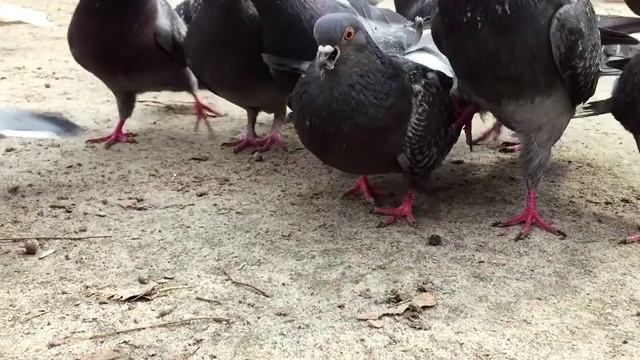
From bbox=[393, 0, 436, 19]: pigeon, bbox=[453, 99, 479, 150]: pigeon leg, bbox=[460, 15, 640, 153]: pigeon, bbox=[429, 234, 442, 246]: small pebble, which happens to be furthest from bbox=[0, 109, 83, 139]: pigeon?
bbox=[460, 15, 640, 153]: pigeon

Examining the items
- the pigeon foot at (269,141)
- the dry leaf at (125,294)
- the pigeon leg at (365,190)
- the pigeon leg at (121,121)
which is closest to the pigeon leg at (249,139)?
the pigeon foot at (269,141)

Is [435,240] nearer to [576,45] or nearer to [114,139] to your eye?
[576,45]

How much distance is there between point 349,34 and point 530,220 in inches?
53.1

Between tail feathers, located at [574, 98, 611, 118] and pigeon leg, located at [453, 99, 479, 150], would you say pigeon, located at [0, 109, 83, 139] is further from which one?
tail feathers, located at [574, 98, 611, 118]

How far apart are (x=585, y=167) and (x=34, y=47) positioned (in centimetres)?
581

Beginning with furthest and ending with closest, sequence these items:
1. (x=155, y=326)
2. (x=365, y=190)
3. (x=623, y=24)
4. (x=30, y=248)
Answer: (x=623, y=24) < (x=365, y=190) < (x=30, y=248) < (x=155, y=326)

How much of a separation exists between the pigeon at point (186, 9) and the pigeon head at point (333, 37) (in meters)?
1.98

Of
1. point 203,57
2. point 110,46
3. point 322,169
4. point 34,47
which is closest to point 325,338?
point 322,169

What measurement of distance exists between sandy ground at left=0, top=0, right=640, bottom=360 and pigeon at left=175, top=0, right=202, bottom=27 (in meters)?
0.93

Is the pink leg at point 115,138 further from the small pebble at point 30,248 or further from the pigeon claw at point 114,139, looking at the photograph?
the small pebble at point 30,248

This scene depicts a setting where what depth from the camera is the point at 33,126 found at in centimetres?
344

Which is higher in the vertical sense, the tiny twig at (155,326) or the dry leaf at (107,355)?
the dry leaf at (107,355)

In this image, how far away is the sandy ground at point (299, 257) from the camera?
2.38 m

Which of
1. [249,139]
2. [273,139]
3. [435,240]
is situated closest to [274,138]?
[273,139]
